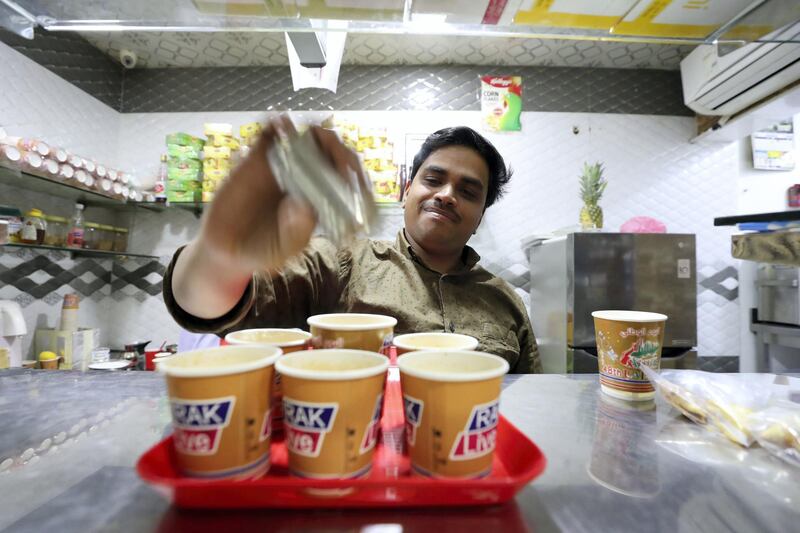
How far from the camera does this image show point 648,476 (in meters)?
0.46

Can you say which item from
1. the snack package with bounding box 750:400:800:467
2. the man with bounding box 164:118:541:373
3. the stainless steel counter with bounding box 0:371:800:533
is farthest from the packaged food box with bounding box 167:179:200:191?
the snack package with bounding box 750:400:800:467

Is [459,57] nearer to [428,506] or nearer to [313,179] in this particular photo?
[313,179]

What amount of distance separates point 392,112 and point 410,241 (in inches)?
54.7

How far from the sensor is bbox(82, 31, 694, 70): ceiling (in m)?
2.14

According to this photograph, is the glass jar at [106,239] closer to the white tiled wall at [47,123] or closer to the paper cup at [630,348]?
the white tiled wall at [47,123]

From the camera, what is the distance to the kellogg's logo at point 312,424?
38 cm

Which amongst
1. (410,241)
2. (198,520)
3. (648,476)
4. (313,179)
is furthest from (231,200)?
(410,241)

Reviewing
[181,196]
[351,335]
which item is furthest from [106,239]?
[351,335]

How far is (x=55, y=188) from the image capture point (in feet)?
5.92

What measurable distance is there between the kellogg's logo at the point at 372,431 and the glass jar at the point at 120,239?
8.23ft

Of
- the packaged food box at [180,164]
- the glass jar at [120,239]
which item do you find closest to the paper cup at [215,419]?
the packaged food box at [180,164]

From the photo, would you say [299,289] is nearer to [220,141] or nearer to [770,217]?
[770,217]

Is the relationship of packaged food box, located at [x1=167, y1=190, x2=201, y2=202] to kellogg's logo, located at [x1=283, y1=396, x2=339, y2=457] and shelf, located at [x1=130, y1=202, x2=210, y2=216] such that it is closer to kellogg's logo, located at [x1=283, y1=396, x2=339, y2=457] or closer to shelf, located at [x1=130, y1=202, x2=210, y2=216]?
shelf, located at [x1=130, y1=202, x2=210, y2=216]

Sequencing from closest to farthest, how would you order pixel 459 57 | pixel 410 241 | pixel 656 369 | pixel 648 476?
pixel 648 476 < pixel 656 369 < pixel 410 241 < pixel 459 57
